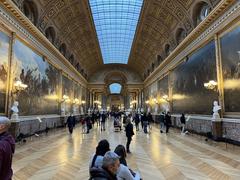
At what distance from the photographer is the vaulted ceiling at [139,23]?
1569cm

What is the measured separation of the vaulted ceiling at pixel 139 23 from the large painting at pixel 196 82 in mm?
2535

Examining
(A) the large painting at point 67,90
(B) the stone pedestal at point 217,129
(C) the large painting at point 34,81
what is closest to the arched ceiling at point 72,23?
(C) the large painting at point 34,81

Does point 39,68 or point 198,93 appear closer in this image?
point 198,93

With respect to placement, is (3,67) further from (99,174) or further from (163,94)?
(163,94)

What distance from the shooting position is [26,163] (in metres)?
6.98

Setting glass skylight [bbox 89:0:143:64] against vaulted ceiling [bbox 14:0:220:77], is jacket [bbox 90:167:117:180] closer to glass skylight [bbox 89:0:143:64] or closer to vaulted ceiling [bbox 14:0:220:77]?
vaulted ceiling [bbox 14:0:220:77]

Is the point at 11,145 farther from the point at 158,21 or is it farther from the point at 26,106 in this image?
the point at 158,21

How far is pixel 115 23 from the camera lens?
27.5 meters

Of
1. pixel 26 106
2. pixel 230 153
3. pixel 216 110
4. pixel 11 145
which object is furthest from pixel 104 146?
pixel 26 106

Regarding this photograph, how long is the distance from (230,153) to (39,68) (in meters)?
13.4

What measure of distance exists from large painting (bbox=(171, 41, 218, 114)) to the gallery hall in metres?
0.07

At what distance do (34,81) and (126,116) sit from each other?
695 centimetres

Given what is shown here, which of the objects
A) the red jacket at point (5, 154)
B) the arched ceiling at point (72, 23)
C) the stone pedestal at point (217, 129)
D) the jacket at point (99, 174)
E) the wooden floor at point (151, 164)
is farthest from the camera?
the arched ceiling at point (72, 23)

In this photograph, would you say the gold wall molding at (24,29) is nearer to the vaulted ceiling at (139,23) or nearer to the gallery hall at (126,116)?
the gallery hall at (126,116)
